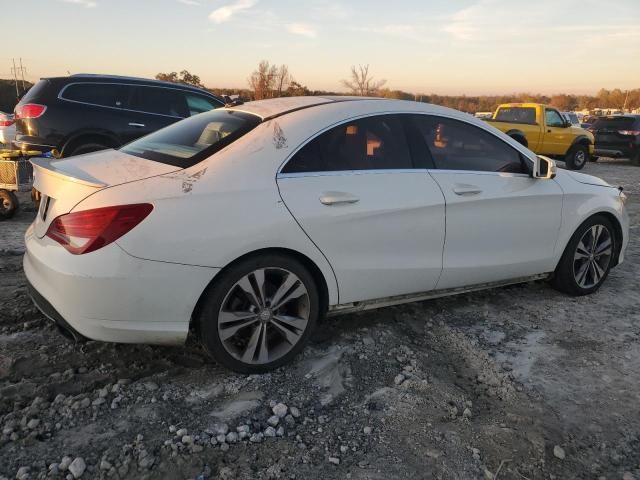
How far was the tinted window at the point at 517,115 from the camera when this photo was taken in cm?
1521

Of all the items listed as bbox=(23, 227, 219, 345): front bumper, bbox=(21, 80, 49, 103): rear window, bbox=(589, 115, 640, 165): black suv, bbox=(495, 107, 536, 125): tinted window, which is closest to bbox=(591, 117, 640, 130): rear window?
bbox=(589, 115, 640, 165): black suv

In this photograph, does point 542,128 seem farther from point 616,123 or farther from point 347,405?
point 347,405

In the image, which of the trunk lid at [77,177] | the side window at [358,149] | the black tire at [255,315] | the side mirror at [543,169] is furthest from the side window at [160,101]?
the black tire at [255,315]

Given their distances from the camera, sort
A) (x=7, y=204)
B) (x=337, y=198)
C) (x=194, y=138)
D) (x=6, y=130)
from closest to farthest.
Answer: (x=337, y=198), (x=194, y=138), (x=7, y=204), (x=6, y=130)

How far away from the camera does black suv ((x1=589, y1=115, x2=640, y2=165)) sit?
17453mm

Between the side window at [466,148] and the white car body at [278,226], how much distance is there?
2.7 inches

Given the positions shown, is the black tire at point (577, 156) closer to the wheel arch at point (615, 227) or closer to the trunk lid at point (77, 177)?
the wheel arch at point (615, 227)

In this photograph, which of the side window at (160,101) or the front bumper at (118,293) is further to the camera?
the side window at (160,101)

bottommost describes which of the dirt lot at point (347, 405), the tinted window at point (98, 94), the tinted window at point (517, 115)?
the dirt lot at point (347, 405)

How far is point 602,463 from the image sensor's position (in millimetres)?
2559

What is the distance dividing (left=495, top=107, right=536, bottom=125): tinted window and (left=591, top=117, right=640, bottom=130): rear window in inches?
179

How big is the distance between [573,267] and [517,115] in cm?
1183

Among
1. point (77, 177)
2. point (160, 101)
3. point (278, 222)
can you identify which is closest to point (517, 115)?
point (160, 101)

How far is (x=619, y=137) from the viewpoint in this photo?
17672 mm
